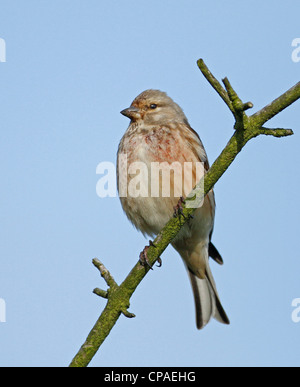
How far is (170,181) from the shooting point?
6605 mm

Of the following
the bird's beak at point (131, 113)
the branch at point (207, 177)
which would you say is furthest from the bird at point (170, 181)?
the branch at point (207, 177)

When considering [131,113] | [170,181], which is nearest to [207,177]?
[170,181]

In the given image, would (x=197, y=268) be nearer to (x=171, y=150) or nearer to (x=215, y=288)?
(x=215, y=288)

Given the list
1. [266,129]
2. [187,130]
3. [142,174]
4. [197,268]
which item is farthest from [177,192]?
[266,129]

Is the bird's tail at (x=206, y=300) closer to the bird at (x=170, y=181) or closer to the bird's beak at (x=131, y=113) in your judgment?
the bird at (x=170, y=181)

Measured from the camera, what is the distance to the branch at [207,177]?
404 centimetres

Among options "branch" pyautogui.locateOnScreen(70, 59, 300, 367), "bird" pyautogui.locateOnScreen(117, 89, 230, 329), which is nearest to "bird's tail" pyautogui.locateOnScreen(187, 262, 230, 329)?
"bird" pyautogui.locateOnScreen(117, 89, 230, 329)

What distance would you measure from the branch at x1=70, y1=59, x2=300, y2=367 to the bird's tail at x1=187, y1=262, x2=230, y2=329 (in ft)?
9.56

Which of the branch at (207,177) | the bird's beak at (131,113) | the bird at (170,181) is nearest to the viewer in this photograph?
the branch at (207,177)

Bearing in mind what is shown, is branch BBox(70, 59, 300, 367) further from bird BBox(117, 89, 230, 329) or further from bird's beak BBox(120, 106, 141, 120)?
bird's beak BBox(120, 106, 141, 120)

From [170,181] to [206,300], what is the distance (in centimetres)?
192

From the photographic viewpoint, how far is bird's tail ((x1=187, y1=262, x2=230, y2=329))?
7.55 meters

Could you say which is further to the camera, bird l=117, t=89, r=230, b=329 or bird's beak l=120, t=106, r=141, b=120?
bird's beak l=120, t=106, r=141, b=120
